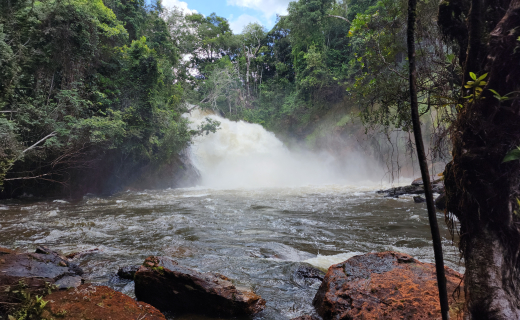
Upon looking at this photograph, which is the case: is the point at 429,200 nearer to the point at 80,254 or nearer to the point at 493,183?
the point at 493,183

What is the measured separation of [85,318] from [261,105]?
97.5ft

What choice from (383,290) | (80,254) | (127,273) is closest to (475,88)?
(383,290)

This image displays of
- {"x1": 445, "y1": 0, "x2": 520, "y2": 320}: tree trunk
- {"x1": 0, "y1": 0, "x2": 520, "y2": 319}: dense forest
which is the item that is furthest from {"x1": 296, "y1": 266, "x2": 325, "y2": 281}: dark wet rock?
{"x1": 445, "y1": 0, "x2": 520, "y2": 320}: tree trunk

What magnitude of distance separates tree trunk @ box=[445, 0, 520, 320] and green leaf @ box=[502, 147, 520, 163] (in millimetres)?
99

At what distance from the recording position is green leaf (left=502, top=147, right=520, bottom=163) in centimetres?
173

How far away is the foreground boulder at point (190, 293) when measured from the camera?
2.97 m

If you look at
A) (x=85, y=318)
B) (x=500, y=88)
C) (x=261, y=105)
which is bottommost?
(x=85, y=318)

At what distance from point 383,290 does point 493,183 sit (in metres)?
1.39

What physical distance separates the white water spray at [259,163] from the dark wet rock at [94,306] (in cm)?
1747

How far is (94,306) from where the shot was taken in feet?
8.11

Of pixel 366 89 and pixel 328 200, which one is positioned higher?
pixel 366 89

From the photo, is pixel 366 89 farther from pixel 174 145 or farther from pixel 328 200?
pixel 174 145

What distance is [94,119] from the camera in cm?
1098

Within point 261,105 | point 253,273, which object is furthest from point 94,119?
point 261,105
